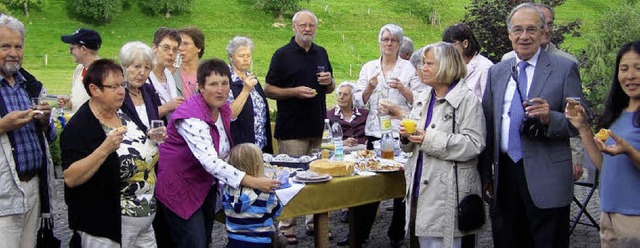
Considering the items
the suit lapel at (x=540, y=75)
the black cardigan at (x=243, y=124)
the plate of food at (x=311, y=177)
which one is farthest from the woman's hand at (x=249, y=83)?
the suit lapel at (x=540, y=75)

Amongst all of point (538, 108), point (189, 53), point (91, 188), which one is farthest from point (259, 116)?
point (538, 108)

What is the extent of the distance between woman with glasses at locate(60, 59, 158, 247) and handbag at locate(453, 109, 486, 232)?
2045 millimetres

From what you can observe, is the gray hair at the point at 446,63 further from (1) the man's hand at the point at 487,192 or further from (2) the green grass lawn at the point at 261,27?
(2) the green grass lawn at the point at 261,27

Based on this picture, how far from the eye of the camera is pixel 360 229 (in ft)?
20.9

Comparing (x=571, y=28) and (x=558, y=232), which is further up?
(x=571, y=28)

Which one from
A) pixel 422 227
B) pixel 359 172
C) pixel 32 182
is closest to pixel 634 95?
pixel 422 227

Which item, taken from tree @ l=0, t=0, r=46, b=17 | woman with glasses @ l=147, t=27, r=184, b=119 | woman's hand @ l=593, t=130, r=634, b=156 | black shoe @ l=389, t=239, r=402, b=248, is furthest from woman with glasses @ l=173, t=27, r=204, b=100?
tree @ l=0, t=0, r=46, b=17

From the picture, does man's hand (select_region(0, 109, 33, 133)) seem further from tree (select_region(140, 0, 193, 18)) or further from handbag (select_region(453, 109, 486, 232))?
tree (select_region(140, 0, 193, 18))

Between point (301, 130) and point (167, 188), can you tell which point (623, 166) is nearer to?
point (167, 188)

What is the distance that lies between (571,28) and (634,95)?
9.87 metres

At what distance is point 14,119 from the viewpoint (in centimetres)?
396

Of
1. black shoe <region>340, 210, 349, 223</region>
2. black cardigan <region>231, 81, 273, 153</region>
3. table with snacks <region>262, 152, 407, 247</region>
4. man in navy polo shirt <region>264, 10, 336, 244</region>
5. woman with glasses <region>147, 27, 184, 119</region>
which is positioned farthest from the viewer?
black shoe <region>340, 210, 349, 223</region>

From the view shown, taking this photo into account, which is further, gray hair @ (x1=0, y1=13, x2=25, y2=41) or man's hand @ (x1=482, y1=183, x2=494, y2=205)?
man's hand @ (x1=482, y1=183, x2=494, y2=205)

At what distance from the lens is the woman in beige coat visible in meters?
4.57
